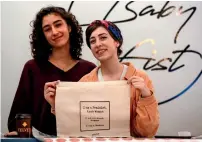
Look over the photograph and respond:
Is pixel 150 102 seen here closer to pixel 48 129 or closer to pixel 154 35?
pixel 48 129

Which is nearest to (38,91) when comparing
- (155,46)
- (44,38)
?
(44,38)

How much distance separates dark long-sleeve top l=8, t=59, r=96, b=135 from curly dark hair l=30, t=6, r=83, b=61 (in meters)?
0.08

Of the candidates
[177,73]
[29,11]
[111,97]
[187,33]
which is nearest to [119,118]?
[111,97]

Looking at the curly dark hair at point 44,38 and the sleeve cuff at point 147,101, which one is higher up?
the curly dark hair at point 44,38

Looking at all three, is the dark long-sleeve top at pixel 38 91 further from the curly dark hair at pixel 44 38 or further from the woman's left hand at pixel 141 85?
the woman's left hand at pixel 141 85

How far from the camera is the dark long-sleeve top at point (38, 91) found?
1.51 m

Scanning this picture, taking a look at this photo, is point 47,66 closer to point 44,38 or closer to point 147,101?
point 44,38

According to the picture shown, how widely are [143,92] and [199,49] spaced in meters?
1.01

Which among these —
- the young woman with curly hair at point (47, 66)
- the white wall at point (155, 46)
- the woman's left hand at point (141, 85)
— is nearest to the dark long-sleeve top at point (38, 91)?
the young woman with curly hair at point (47, 66)

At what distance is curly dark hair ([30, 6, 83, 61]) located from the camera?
1.62 metres

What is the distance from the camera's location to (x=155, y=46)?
1939 millimetres

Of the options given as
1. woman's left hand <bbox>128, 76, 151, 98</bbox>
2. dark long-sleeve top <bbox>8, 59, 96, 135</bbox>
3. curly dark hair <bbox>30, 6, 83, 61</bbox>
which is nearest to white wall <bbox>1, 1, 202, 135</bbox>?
curly dark hair <bbox>30, 6, 83, 61</bbox>

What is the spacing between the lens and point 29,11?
1994 millimetres

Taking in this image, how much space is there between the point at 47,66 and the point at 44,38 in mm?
172
